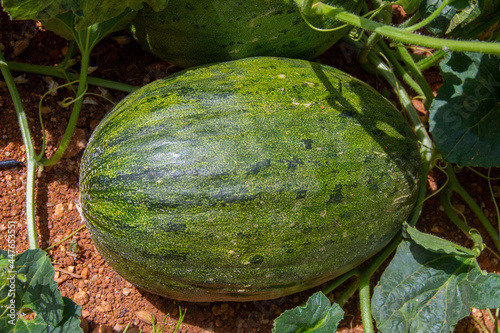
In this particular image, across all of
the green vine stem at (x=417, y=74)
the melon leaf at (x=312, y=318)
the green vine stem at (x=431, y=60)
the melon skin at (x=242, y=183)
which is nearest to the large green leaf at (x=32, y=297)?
the melon skin at (x=242, y=183)

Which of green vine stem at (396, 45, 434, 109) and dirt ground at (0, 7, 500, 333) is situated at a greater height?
green vine stem at (396, 45, 434, 109)

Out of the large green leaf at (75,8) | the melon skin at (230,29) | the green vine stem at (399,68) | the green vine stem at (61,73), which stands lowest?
the green vine stem at (61,73)

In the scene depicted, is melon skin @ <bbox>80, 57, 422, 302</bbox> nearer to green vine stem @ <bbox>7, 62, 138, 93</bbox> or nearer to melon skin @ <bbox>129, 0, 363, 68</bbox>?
melon skin @ <bbox>129, 0, 363, 68</bbox>

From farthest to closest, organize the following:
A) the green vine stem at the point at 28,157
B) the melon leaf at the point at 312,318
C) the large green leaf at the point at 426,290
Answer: the green vine stem at the point at 28,157
the large green leaf at the point at 426,290
the melon leaf at the point at 312,318

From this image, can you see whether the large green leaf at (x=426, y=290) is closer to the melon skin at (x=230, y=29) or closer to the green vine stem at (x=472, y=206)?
the green vine stem at (x=472, y=206)

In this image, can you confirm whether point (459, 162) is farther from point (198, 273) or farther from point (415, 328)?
point (198, 273)

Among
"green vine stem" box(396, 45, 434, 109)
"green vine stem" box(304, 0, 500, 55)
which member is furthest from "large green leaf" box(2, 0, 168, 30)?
"green vine stem" box(396, 45, 434, 109)
